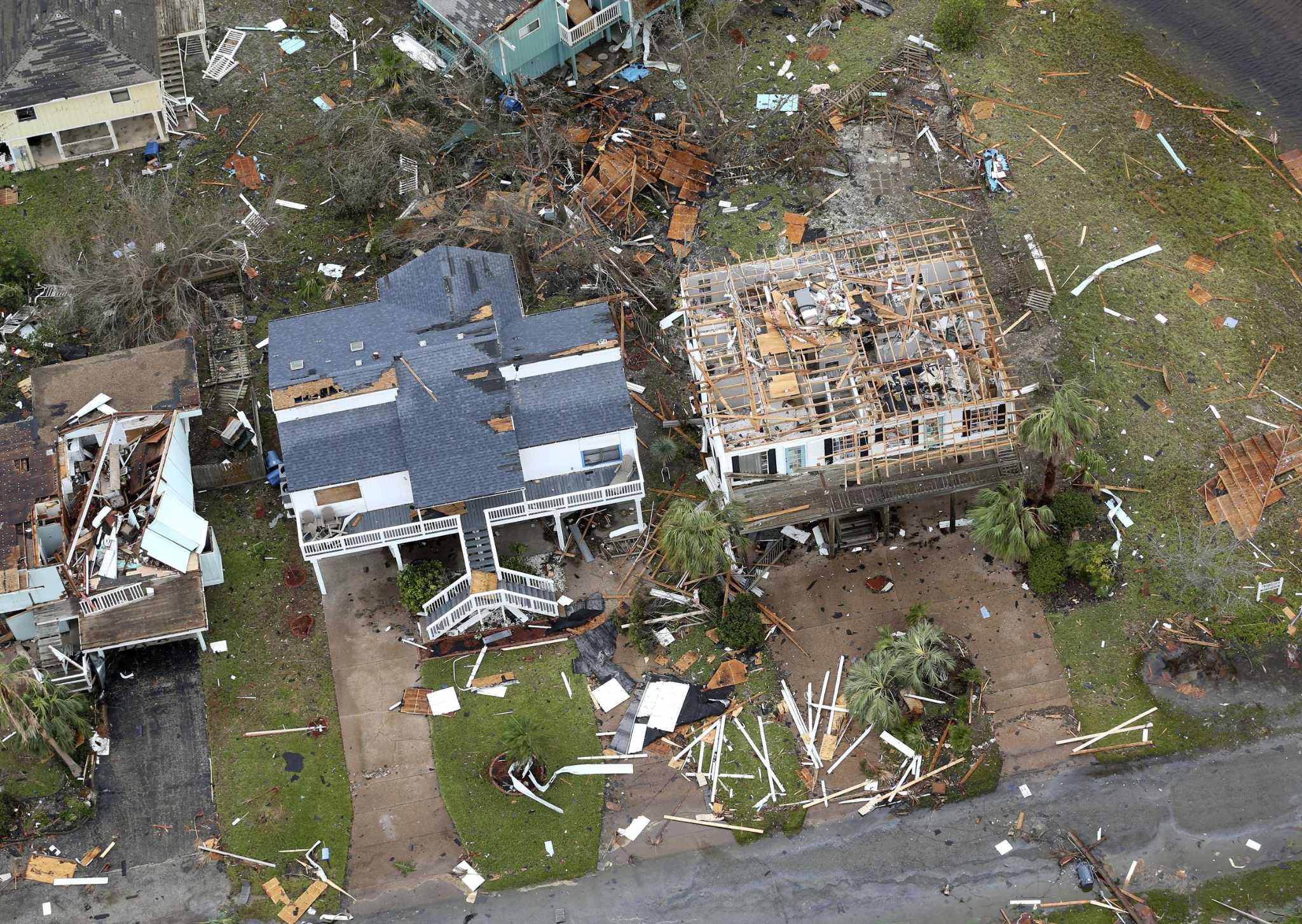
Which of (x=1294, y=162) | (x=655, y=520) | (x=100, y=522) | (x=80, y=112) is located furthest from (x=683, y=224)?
(x=80, y=112)

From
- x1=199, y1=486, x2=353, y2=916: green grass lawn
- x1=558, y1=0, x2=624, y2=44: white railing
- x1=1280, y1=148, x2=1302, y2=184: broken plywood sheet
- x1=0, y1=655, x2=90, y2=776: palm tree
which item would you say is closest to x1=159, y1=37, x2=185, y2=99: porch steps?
x1=558, y1=0, x2=624, y2=44: white railing

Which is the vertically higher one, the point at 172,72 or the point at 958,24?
the point at 172,72

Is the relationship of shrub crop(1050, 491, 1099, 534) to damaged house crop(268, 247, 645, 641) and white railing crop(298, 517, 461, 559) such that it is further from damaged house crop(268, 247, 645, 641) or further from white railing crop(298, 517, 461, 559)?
white railing crop(298, 517, 461, 559)

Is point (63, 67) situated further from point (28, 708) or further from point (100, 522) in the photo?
point (28, 708)

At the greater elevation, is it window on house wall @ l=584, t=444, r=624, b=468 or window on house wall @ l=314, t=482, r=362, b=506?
window on house wall @ l=314, t=482, r=362, b=506

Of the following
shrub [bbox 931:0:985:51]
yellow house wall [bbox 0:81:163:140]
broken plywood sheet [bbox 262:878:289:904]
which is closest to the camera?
broken plywood sheet [bbox 262:878:289:904]

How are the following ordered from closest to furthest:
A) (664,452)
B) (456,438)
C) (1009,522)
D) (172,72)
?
(1009,522)
(456,438)
(664,452)
(172,72)

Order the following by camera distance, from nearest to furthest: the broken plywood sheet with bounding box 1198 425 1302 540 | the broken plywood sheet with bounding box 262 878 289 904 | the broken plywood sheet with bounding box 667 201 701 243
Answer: the broken plywood sheet with bounding box 262 878 289 904
the broken plywood sheet with bounding box 1198 425 1302 540
the broken plywood sheet with bounding box 667 201 701 243

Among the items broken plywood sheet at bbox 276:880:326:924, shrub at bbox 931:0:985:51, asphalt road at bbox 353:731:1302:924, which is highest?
shrub at bbox 931:0:985:51
